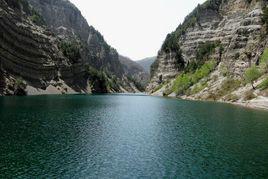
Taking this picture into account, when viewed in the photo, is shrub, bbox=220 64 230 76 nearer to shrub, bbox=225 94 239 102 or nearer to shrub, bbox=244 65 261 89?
shrub, bbox=225 94 239 102

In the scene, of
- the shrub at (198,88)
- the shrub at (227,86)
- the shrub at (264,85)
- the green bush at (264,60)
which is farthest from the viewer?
the shrub at (198,88)

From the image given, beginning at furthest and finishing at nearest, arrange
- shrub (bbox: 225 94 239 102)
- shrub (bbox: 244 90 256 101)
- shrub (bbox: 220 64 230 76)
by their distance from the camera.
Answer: shrub (bbox: 220 64 230 76), shrub (bbox: 225 94 239 102), shrub (bbox: 244 90 256 101)

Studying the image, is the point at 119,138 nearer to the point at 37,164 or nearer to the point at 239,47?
the point at 37,164

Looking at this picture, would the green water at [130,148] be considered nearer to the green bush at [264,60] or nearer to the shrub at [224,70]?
the green bush at [264,60]

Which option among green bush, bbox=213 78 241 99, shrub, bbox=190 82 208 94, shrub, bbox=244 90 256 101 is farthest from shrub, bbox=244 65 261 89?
shrub, bbox=190 82 208 94

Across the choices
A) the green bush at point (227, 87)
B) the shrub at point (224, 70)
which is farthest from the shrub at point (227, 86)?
the shrub at point (224, 70)

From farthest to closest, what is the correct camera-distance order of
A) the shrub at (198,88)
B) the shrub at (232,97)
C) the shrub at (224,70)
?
the shrub at (198,88), the shrub at (224,70), the shrub at (232,97)

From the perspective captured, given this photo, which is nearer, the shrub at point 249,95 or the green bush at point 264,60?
the shrub at point 249,95

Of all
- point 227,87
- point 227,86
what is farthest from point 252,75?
point 227,86

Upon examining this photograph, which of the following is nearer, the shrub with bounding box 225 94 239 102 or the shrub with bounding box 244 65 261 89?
the shrub with bounding box 244 65 261 89

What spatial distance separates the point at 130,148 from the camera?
5144 centimetres

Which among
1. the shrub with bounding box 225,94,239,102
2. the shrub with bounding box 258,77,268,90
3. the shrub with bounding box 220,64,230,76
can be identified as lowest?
the shrub with bounding box 225,94,239,102

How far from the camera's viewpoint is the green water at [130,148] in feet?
128

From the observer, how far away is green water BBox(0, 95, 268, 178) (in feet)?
128
